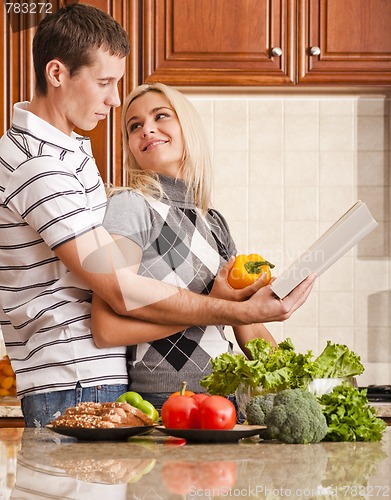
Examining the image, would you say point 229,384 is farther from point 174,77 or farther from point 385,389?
point 174,77

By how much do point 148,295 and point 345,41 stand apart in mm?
1816

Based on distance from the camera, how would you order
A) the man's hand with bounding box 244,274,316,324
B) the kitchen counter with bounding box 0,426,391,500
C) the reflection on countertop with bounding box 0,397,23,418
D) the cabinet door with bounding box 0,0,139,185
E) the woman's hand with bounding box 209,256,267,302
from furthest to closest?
the cabinet door with bounding box 0,0,139,185 < the reflection on countertop with bounding box 0,397,23,418 < the woman's hand with bounding box 209,256,267,302 < the man's hand with bounding box 244,274,316,324 < the kitchen counter with bounding box 0,426,391,500

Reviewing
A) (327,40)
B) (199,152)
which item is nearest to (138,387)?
(199,152)

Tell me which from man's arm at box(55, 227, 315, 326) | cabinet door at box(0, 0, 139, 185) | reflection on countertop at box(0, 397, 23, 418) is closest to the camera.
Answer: man's arm at box(55, 227, 315, 326)

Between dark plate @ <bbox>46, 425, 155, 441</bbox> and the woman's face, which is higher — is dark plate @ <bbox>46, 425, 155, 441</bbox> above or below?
below

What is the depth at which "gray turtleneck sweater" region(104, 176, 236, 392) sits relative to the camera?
1979 millimetres

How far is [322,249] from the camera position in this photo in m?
1.62

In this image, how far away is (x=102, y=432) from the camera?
1.44 metres

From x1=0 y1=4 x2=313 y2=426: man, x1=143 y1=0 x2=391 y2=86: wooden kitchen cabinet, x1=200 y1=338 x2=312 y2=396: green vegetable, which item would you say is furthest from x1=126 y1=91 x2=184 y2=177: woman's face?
x1=143 y1=0 x2=391 y2=86: wooden kitchen cabinet

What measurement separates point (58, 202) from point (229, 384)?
505 millimetres

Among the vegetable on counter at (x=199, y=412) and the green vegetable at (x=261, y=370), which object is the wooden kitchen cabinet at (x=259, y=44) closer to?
the green vegetable at (x=261, y=370)

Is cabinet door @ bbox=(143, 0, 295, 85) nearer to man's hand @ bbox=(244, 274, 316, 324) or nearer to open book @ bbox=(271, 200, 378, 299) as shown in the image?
man's hand @ bbox=(244, 274, 316, 324)

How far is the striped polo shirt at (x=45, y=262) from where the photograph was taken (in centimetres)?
178

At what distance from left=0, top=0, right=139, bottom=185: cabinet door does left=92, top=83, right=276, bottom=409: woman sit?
86cm
